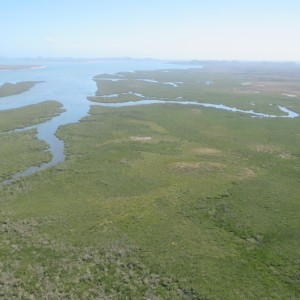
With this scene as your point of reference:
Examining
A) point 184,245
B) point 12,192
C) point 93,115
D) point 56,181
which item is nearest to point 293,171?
point 184,245

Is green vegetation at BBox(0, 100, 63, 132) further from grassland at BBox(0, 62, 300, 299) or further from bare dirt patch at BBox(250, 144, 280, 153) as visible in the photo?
bare dirt patch at BBox(250, 144, 280, 153)

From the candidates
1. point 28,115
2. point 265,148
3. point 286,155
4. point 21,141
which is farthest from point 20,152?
point 286,155

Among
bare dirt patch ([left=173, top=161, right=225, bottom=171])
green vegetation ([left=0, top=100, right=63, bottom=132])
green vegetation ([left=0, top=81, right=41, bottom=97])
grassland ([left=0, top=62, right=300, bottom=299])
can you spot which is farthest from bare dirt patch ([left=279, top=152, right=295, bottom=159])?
green vegetation ([left=0, top=81, right=41, bottom=97])

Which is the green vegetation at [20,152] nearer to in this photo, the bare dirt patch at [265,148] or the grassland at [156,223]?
the grassland at [156,223]

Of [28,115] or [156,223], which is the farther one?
[28,115]

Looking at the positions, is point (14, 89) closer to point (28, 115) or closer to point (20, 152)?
point (28, 115)

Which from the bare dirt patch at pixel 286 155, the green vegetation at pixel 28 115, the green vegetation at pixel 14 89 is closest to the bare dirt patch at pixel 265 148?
the bare dirt patch at pixel 286 155
